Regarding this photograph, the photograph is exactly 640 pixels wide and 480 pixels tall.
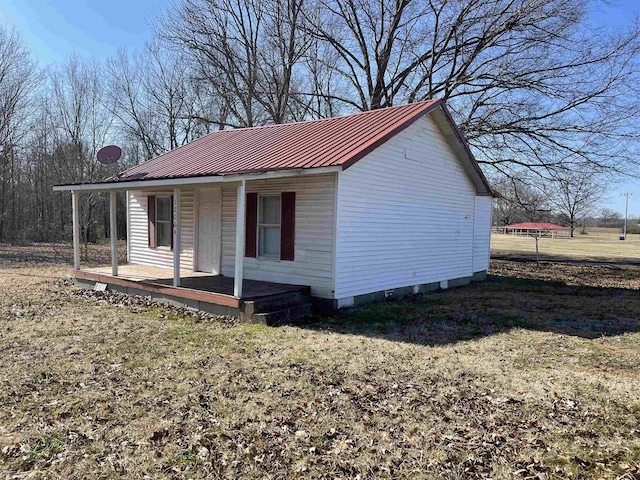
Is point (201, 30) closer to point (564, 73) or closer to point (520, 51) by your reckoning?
point (520, 51)

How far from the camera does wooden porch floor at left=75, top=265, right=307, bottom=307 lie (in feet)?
28.0

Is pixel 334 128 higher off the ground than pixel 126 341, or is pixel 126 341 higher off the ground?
pixel 334 128

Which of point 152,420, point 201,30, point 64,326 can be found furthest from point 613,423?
point 201,30

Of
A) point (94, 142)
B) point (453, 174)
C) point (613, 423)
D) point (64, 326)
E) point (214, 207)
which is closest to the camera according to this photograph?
point (613, 423)

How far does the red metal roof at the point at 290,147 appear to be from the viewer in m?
8.63

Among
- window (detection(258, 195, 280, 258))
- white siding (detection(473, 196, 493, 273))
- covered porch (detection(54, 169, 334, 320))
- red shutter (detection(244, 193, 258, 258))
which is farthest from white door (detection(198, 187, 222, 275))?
white siding (detection(473, 196, 493, 273))

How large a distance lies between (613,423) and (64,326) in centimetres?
783

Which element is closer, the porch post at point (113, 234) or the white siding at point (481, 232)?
the porch post at point (113, 234)

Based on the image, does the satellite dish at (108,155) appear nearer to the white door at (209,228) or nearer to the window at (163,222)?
the window at (163,222)

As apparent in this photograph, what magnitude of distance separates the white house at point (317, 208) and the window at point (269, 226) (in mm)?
24

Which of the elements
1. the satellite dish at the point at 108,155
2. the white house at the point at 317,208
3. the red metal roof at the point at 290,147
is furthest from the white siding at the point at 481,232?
the satellite dish at the point at 108,155

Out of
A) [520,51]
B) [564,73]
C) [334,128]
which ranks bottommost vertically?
[334,128]

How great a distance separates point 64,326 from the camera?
7543 millimetres

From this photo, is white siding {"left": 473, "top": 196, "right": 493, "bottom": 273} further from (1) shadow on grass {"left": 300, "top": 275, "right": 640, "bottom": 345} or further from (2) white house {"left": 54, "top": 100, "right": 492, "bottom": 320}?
(1) shadow on grass {"left": 300, "top": 275, "right": 640, "bottom": 345}
